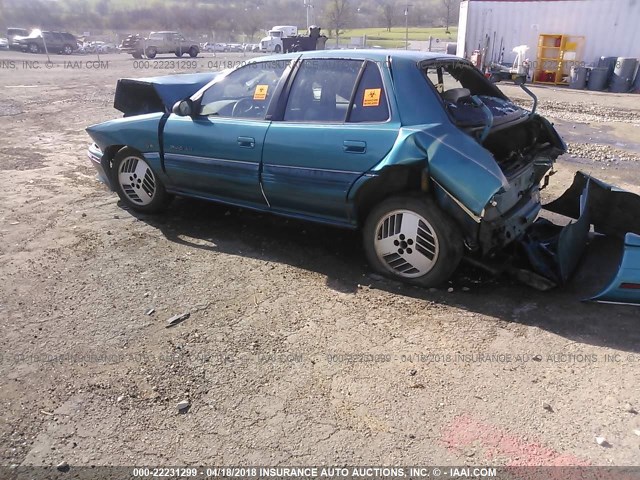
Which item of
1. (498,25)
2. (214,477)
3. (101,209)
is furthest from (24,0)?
(214,477)

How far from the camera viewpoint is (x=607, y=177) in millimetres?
6527

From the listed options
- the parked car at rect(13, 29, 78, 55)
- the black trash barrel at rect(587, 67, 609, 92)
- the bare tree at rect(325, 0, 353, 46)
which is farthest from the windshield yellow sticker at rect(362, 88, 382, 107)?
the bare tree at rect(325, 0, 353, 46)

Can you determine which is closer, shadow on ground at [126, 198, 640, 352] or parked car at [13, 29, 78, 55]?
shadow on ground at [126, 198, 640, 352]

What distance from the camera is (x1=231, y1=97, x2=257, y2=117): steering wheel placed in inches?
170

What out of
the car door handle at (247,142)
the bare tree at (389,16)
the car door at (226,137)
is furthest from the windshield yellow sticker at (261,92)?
the bare tree at (389,16)

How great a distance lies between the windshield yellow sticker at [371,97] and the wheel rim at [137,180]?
2.39 metres

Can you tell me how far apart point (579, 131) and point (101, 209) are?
8.84 metres

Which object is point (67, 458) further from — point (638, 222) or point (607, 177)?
point (607, 177)

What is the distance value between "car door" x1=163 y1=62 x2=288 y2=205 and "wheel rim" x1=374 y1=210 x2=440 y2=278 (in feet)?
3.90

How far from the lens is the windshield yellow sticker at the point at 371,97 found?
3.72 meters

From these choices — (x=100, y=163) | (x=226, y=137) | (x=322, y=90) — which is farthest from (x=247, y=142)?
(x=100, y=163)

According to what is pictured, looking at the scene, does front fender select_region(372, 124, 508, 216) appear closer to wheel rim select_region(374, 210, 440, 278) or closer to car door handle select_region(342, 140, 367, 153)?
car door handle select_region(342, 140, 367, 153)

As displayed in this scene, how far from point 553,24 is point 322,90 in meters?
18.4

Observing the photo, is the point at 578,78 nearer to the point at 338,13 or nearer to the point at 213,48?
the point at 213,48
